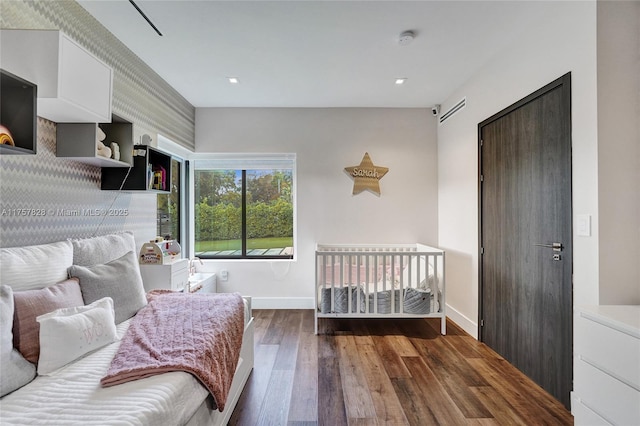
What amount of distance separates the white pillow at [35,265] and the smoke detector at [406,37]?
2.59 metres

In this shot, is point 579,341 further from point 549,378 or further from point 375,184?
point 375,184

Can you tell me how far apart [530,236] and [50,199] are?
311 centimetres

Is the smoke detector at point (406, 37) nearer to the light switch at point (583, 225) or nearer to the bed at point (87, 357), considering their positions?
the light switch at point (583, 225)

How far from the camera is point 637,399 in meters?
1.25

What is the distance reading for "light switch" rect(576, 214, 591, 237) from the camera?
167 centimetres

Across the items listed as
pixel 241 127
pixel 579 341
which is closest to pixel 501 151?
pixel 579 341

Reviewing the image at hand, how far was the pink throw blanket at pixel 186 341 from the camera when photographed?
A: 126cm

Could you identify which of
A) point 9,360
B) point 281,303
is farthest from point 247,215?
point 9,360

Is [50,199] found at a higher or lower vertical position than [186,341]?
higher

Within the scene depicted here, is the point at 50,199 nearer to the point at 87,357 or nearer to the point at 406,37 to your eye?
the point at 87,357

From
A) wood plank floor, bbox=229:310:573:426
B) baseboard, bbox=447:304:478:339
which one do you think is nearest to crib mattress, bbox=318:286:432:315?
wood plank floor, bbox=229:310:573:426

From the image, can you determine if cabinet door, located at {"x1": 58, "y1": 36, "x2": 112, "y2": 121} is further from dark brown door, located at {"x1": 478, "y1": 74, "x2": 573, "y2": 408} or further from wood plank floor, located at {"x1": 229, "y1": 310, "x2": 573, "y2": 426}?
dark brown door, located at {"x1": 478, "y1": 74, "x2": 573, "y2": 408}

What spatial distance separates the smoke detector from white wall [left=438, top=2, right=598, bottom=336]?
80 centimetres

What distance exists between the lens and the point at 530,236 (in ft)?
7.13
